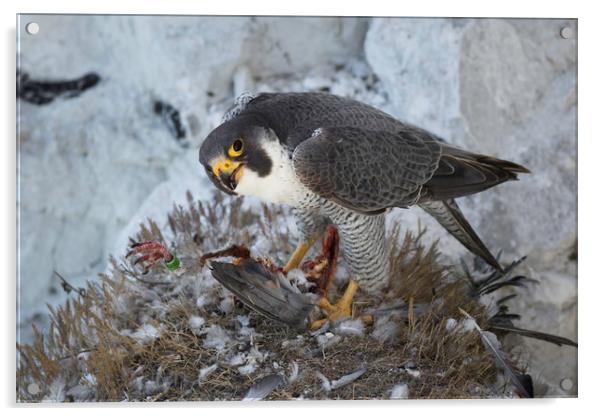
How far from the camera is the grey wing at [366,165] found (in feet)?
4.74

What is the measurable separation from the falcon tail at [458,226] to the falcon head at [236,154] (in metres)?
0.53

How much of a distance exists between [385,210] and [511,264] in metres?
0.50

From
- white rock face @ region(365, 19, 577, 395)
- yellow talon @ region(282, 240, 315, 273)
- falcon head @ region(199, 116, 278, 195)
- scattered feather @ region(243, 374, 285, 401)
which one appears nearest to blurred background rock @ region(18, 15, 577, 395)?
white rock face @ region(365, 19, 577, 395)

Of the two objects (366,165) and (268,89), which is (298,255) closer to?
(366,165)

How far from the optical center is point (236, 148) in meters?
1.39

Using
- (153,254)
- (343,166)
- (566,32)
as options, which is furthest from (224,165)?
(566,32)

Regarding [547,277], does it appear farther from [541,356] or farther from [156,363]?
[156,363]

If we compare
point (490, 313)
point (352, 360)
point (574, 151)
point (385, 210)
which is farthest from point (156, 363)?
point (574, 151)

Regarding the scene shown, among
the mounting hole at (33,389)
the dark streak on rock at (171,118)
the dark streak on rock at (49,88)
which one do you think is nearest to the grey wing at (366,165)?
the dark streak on rock at (171,118)

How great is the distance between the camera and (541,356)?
172 cm

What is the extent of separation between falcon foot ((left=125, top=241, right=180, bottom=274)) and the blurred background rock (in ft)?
0.51

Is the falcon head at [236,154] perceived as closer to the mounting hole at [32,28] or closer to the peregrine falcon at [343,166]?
the peregrine falcon at [343,166]

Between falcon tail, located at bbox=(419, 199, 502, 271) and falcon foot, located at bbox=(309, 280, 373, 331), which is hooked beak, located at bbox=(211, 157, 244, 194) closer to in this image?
falcon foot, located at bbox=(309, 280, 373, 331)

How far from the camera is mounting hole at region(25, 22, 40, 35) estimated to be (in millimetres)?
1641
